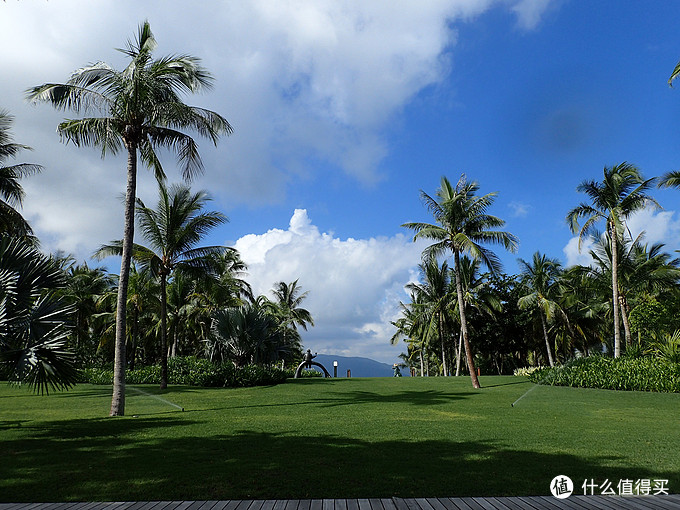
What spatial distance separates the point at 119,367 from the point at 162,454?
21.6ft

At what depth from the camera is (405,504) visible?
5.10 meters

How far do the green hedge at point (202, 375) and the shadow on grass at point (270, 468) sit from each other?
14.0 m

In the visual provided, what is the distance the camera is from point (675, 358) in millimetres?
18984

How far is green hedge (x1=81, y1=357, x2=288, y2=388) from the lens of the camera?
76.4 feet

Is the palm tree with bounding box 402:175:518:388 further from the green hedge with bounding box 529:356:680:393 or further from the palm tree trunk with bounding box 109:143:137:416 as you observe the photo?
the palm tree trunk with bounding box 109:143:137:416

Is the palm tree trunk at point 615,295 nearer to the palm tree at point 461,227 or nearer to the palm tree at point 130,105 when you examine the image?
the palm tree at point 461,227

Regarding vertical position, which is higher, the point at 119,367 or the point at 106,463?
the point at 119,367

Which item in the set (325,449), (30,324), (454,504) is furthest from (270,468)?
(30,324)

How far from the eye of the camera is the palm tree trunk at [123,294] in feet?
42.7

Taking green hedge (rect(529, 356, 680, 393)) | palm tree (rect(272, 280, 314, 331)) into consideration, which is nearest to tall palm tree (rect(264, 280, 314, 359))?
palm tree (rect(272, 280, 314, 331))

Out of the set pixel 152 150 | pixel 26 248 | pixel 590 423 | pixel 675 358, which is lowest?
pixel 590 423

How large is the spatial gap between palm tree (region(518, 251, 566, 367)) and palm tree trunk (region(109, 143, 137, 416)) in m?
30.9

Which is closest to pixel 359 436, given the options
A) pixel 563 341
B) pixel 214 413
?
pixel 214 413

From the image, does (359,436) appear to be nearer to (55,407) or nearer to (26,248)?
(26,248)
